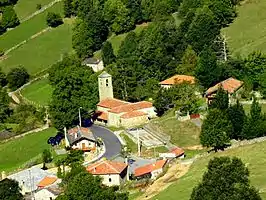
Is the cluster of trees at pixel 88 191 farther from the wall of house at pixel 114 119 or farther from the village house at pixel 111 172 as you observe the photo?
the wall of house at pixel 114 119

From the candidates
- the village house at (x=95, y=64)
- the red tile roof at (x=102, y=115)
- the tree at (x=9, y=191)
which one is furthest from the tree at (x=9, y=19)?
the tree at (x=9, y=191)

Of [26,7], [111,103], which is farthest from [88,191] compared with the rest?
[26,7]

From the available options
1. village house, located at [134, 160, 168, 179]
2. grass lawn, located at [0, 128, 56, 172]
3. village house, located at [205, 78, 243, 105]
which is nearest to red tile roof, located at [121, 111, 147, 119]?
village house, located at [205, 78, 243, 105]

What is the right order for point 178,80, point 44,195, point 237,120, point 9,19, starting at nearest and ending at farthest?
point 44,195 → point 237,120 → point 178,80 → point 9,19

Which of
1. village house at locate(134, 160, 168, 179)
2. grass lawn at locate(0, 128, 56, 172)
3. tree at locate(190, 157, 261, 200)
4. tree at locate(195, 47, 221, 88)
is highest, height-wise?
tree at locate(190, 157, 261, 200)

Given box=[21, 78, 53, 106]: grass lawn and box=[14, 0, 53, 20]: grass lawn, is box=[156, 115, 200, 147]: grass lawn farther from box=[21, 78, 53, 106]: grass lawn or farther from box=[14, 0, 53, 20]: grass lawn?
box=[14, 0, 53, 20]: grass lawn

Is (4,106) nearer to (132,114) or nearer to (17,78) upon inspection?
(17,78)

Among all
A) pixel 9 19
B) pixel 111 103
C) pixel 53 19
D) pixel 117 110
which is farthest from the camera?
pixel 9 19

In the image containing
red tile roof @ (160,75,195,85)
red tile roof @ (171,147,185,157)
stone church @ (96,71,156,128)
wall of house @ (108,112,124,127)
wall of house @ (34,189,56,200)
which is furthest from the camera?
red tile roof @ (160,75,195,85)
